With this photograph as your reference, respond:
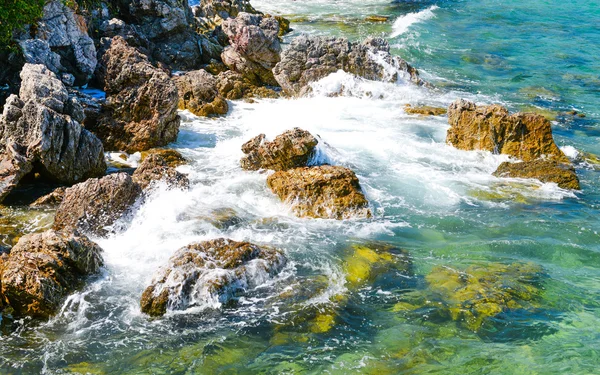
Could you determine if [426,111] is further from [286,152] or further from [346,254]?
[346,254]

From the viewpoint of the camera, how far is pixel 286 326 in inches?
424

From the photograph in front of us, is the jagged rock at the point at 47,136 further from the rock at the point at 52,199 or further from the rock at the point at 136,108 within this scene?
the rock at the point at 136,108

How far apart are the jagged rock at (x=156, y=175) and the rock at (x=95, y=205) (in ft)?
3.10

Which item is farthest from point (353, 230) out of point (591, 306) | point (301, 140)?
point (591, 306)

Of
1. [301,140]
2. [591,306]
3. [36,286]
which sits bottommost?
[591,306]

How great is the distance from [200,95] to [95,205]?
10.9 meters

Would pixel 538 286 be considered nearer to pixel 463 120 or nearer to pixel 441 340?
pixel 441 340

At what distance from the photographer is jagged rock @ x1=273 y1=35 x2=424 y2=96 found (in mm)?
27391

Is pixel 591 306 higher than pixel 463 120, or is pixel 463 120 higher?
pixel 463 120

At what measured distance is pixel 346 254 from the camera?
13.5 meters

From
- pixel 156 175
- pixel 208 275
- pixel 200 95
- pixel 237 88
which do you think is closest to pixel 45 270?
pixel 208 275

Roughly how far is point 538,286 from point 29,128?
13552 mm

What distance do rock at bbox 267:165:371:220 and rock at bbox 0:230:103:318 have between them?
5529mm

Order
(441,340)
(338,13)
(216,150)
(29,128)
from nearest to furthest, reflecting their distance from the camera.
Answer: (441,340) → (29,128) → (216,150) → (338,13)
